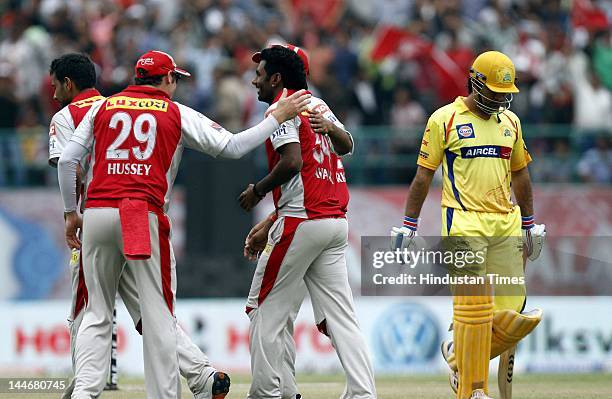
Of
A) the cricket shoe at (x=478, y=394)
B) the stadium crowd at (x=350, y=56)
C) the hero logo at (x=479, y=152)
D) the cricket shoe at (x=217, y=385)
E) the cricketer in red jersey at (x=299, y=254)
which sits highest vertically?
the stadium crowd at (x=350, y=56)

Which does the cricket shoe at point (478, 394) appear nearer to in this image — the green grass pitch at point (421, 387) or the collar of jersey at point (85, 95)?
the green grass pitch at point (421, 387)

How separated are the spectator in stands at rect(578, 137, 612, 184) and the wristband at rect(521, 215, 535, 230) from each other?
925 centimetres

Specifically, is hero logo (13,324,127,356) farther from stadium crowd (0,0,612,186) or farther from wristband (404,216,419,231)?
wristband (404,216,419,231)

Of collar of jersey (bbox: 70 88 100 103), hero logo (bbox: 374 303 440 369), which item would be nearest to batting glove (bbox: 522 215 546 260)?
collar of jersey (bbox: 70 88 100 103)

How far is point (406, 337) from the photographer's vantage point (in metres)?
18.6

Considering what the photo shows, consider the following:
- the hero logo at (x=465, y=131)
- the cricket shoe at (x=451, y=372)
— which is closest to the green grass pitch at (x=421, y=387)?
the cricket shoe at (x=451, y=372)

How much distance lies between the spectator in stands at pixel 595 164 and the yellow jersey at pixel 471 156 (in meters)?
9.81

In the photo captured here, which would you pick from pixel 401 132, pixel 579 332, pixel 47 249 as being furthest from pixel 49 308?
pixel 579 332

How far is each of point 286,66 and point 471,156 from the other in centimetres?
168

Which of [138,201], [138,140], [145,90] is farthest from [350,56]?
[138,201]

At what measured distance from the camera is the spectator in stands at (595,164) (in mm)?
20922

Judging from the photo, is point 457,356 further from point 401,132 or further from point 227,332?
point 401,132

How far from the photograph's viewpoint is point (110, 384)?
1295 centimetres

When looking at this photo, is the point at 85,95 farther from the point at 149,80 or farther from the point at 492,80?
the point at 492,80
